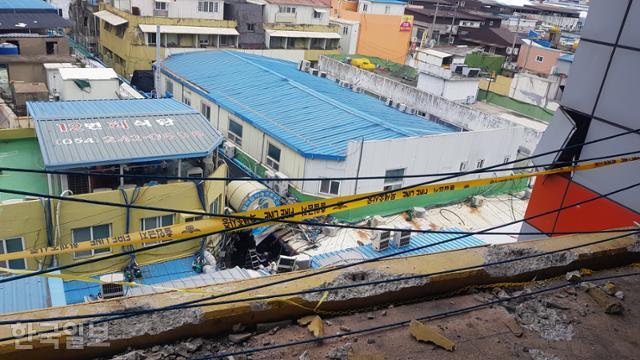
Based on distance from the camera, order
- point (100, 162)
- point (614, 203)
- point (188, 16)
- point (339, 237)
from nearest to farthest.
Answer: point (614, 203) → point (100, 162) → point (339, 237) → point (188, 16)

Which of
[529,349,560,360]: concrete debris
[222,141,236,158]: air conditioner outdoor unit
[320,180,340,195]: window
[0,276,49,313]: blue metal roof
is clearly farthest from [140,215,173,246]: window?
[529,349,560,360]: concrete debris

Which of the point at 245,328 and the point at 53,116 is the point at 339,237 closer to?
the point at 53,116

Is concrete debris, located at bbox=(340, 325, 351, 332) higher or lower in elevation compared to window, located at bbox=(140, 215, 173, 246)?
higher

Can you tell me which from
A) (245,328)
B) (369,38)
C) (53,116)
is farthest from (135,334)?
(369,38)

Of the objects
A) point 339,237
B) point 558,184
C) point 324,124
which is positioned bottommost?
point 339,237

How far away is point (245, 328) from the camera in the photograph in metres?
4.08

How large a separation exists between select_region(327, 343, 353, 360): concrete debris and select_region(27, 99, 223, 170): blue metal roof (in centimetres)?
1246

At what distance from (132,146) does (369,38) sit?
135 feet

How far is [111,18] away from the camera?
38.6m

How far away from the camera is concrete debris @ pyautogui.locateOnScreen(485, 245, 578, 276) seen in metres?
5.11

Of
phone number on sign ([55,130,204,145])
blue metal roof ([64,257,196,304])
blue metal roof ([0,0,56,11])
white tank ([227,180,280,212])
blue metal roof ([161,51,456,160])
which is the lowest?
blue metal roof ([64,257,196,304])

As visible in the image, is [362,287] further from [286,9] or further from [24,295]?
[286,9]

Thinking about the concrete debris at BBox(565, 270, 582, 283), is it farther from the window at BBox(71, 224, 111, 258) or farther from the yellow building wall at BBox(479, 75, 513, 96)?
the yellow building wall at BBox(479, 75, 513, 96)

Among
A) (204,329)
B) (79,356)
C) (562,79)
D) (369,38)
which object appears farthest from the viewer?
(369,38)
